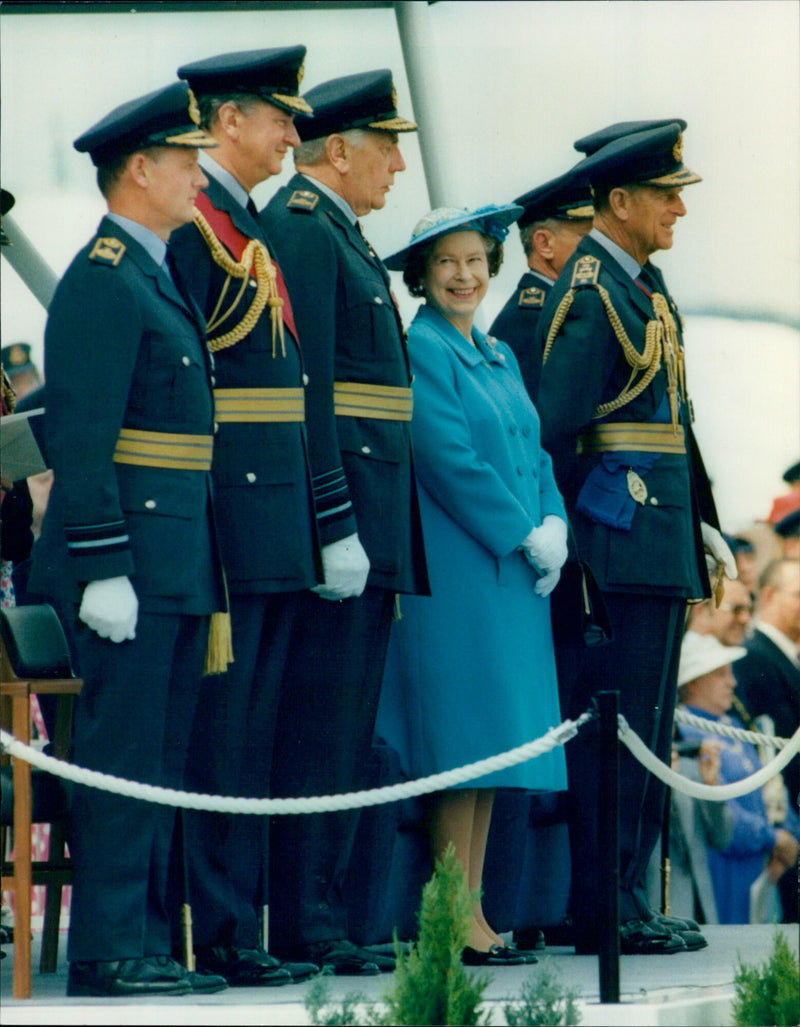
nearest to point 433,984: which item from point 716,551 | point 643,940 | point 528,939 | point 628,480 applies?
point 643,940

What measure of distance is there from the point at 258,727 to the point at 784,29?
15.3 ft

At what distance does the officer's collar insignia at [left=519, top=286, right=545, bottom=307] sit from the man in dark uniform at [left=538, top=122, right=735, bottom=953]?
0.42m

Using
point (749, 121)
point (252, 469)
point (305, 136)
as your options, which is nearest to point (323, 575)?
point (252, 469)

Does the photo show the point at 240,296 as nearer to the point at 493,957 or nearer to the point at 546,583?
the point at 546,583

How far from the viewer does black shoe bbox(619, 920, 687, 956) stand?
6.26m

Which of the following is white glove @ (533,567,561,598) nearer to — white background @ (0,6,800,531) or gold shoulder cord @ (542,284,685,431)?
gold shoulder cord @ (542,284,685,431)

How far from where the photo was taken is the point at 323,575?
542cm

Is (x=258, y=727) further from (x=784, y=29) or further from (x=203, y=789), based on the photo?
(x=784, y=29)

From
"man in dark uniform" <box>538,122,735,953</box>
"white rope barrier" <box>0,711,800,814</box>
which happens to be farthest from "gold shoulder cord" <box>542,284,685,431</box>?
"white rope barrier" <box>0,711,800,814</box>

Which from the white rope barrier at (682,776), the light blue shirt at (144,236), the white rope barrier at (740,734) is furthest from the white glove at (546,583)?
the light blue shirt at (144,236)

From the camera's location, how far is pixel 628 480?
252 inches

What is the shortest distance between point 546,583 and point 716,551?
0.85 meters

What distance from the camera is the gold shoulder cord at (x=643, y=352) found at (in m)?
6.41

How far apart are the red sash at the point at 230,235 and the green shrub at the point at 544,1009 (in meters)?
1.77
